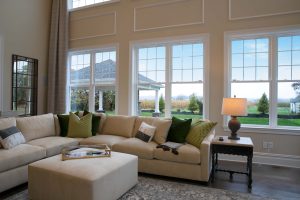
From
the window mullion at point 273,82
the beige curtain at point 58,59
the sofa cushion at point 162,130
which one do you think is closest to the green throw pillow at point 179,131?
the sofa cushion at point 162,130

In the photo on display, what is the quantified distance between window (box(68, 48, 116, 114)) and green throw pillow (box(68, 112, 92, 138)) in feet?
3.82

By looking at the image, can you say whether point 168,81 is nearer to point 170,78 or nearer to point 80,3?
point 170,78

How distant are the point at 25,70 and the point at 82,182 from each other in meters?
3.81

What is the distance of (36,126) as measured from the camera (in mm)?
3631

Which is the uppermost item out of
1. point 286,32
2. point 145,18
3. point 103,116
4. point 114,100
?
point 145,18

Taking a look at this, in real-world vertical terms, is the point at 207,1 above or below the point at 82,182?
above

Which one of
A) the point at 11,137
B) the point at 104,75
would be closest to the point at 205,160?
the point at 11,137

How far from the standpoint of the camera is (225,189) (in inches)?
106

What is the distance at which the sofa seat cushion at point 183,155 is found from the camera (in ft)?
9.41

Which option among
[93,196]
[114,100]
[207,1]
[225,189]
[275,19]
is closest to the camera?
[93,196]

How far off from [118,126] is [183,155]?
1518 mm

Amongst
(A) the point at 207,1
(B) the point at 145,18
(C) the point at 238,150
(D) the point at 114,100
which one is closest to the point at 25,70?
(D) the point at 114,100

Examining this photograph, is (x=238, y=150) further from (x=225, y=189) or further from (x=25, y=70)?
(x=25, y=70)

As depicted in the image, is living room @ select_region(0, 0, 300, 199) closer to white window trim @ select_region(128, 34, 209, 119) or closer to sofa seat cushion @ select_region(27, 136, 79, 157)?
white window trim @ select_region(128, 34, 209, 119)
